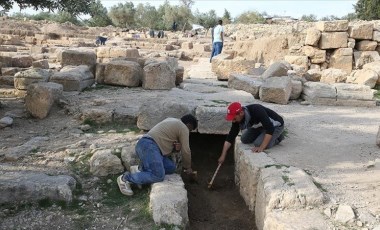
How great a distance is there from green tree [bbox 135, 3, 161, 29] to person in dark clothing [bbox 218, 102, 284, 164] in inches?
2227

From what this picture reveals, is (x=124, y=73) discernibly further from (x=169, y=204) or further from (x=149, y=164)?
(x=169, y=204)

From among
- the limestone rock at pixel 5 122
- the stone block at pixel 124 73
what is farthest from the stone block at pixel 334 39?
the limestone rock at pixel 5 122

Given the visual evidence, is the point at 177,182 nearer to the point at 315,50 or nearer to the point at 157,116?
the point at 157,116

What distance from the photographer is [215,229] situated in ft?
17.1

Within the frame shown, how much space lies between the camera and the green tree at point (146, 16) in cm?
6222

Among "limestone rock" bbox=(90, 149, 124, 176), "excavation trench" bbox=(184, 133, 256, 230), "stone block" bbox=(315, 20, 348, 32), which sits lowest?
"excavation trench" bbox=(184, 133, 256, 230)

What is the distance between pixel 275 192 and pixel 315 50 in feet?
34.7

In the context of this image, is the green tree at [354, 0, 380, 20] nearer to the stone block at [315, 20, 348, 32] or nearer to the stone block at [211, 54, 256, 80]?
the stone block at [315, 20, 348, 32]

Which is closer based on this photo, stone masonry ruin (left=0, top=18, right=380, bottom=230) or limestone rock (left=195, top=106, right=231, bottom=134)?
stone masonry ruin (left=0, top=18, right=380, bottom=230)

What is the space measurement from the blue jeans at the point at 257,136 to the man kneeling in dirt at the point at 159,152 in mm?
904

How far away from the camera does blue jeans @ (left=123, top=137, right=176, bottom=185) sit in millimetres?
5377

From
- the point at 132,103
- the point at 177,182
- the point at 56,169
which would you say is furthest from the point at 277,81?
the point at 56,169

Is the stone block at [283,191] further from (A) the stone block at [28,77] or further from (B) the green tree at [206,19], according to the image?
(B) the green tree at [206,19]

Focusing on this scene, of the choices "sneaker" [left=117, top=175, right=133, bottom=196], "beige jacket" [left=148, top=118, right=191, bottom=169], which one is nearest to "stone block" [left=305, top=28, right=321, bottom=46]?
"beige jacket" [left=148, top=118, right=191, bottom=169]
